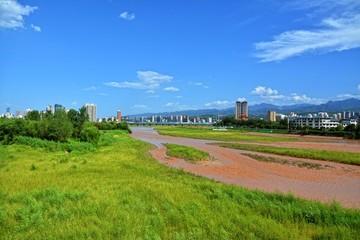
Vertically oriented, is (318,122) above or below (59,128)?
below

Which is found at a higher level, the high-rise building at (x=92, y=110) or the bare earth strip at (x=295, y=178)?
the high-rise building at (x=92, y=110)

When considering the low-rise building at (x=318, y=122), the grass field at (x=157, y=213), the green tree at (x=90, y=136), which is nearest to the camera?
the grass field at (x=157, y=213)

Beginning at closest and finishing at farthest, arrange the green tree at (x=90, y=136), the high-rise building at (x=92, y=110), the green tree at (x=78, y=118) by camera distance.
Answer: the green tree at (x=90, y=136), the green tree at (x=78, y=118), the high-rise building at (x=92, y=110)

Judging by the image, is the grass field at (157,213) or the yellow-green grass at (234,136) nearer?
the grass field at (157,213)

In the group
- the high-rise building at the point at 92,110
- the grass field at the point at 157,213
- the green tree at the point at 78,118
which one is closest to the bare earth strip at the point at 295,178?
the grass field at the point at 157,213

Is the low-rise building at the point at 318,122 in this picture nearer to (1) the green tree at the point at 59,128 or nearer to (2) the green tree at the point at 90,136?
(2) the green tree at the point at 90,136

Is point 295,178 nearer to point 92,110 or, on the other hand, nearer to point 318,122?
point 318,122

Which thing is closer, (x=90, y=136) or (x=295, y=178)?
(x=295, y=178)

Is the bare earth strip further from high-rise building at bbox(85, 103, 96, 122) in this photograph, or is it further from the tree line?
high-rise building at bbox(85, 103, 96, 122)

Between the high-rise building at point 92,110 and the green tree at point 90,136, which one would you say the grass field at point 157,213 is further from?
the high-rise building at point 92,110

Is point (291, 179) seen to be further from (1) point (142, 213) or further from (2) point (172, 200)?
(1) point (142, 213)

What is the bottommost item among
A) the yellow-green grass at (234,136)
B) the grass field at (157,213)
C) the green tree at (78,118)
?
the yellow-green grass at (234,136)

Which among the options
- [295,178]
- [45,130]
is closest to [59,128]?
[45,130]

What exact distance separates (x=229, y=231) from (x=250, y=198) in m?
4.19
